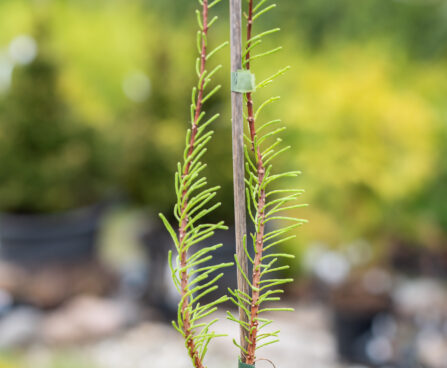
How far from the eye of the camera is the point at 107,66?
337 cm

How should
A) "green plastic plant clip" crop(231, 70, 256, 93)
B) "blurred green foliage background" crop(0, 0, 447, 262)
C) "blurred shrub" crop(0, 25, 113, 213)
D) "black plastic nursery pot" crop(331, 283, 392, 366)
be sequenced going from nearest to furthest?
"green plastic plant clip" crop(231, 70, 256, 93) → "black plastic nursery pot" crop(331, 283, 392, 366) → "blurred green foliage background" crop(0, 0, 447, 262) → "blurred shrub" crop(0, 25, 113, 213)

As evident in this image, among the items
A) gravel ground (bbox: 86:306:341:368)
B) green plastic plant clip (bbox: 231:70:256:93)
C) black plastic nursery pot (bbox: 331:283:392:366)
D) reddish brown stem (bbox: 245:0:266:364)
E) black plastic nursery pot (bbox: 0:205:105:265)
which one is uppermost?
green plastic plant clip (bbox: 231:70:256:93)

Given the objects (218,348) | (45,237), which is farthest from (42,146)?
(218,348)

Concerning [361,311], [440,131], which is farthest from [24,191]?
[440,131]

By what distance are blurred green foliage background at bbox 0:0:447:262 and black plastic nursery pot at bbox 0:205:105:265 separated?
0.20 ft

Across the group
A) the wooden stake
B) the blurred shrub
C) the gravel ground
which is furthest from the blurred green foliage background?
the wooden stake

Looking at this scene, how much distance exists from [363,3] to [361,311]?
182cm

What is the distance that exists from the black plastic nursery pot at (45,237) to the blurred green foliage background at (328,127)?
6cm

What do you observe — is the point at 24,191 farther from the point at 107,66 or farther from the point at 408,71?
the point at 408,71

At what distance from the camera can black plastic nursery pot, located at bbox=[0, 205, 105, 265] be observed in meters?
2.46

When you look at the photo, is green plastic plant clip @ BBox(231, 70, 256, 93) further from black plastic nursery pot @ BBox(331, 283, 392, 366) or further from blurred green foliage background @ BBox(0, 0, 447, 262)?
blurred green foliage background @ BBox(0, 0, 447, 262)

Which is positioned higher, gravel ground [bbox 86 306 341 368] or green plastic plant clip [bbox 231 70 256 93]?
green plastic plant clip [bbox 231 70 256 93]

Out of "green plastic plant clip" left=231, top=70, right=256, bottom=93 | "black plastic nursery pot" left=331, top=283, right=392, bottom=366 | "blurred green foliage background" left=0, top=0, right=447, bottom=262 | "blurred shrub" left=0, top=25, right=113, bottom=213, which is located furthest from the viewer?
"blurred shrub" left=0, top=25, right=113, bottom=213

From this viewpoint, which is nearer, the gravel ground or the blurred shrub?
the gravel ground
